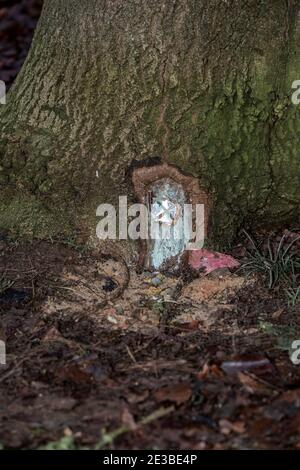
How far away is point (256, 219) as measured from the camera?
3652mm

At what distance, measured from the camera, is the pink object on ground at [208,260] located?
3.40 m

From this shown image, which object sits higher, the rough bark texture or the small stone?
the rough bark texture

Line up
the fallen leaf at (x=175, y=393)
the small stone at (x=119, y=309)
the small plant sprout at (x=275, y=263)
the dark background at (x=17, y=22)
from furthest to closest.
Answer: the dark background at (x=17, y=22), the small plant sprout at (x=275, y=263), the small stone at (x=119, y=309), the fallen leaf at (x=175, y=393)

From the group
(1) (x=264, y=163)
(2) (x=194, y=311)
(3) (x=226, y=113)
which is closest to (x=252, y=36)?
(3) (x=226, y=113)

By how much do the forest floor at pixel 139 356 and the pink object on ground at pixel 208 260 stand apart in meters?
0.06

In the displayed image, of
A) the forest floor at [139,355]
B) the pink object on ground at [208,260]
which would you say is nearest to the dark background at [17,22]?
the forest floor at [139,355]

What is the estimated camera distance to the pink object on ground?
3396mm

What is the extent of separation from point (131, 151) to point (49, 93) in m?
0.49

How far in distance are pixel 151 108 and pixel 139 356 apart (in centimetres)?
116

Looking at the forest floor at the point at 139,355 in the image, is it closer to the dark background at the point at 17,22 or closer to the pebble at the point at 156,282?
the pebble at the point at 156,282

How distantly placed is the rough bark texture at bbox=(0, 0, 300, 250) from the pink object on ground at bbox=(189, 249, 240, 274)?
0.12 meters

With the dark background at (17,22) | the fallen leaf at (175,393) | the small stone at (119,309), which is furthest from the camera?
the dark background at (17,22)

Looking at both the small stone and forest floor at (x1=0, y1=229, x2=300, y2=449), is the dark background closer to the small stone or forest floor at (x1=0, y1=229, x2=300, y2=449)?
forest floor at (x1=0, y1=229, x2=300, y2=449)

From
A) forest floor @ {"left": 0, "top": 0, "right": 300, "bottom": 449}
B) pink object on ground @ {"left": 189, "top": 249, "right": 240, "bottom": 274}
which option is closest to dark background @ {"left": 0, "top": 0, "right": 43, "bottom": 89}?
forest floor @ {"left": 0, "top": 0, "right": 300, "bottom": 449}
